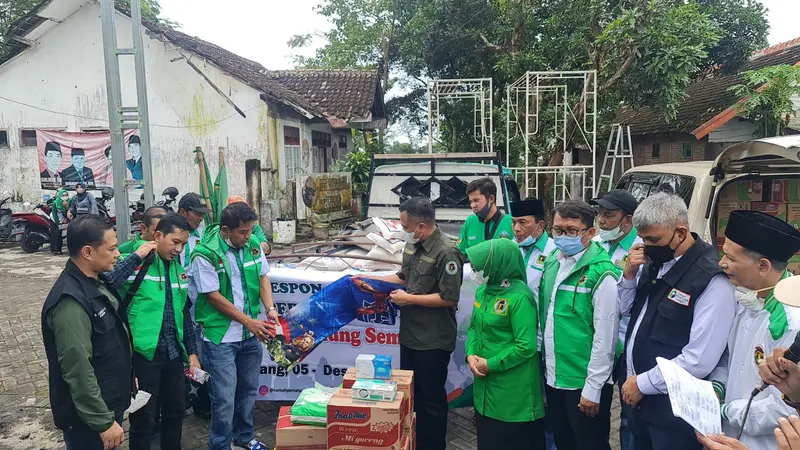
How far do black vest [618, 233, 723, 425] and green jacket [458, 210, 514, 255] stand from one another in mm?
2118

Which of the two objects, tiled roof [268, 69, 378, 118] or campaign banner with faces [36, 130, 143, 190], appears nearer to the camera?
campaign banner with faces [36, 130, 143, 190]

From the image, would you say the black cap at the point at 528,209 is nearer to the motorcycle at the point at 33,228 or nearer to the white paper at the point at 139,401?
the white paper at the point at 139,401

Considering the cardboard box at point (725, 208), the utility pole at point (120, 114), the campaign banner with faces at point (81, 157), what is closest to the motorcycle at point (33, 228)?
the campaign banner with faces at point (81, 157)

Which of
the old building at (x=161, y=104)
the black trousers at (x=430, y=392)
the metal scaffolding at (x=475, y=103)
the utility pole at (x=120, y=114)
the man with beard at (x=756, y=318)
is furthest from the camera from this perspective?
the old building at (x=161, y=104)

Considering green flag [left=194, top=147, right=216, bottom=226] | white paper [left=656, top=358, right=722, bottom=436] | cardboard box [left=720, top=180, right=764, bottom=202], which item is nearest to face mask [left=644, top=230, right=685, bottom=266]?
white paper [left=656, top=358, right=722, bottom=436]

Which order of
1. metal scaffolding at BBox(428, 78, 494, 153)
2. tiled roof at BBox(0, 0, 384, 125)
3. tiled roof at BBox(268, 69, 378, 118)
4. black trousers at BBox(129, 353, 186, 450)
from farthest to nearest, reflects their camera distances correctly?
tiled roof at BBox(268, 69, 378, 118)
tiled roof at BBox(0, 0, 384, 125)
metal scaffolding at BBox(428, 78, 494, 153)
black trousers at BBox(129, 353, 186, 450)

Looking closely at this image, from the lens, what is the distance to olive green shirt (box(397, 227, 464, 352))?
129 inches

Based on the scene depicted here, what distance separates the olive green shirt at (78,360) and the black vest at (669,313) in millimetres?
2496

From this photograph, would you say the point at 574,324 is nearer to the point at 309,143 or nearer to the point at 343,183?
the point at 343,183

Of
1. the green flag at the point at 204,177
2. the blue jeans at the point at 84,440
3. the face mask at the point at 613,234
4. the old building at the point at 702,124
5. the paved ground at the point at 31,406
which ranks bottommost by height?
the paved ground at the point at 31,406

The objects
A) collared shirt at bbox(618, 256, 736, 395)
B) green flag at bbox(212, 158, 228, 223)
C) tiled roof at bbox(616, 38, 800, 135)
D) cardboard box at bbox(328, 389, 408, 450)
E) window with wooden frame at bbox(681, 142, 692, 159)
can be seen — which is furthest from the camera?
window with wooden frame at bbox(681, 142, 692, 159)

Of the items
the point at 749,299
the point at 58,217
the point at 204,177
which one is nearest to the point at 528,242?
the point at 749,299

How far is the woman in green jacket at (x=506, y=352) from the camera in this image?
281cm

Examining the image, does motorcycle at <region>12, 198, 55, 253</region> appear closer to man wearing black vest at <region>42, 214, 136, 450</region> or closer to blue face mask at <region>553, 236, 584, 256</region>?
man wearing black vest at <region>42, 214, 136, 450</region>
